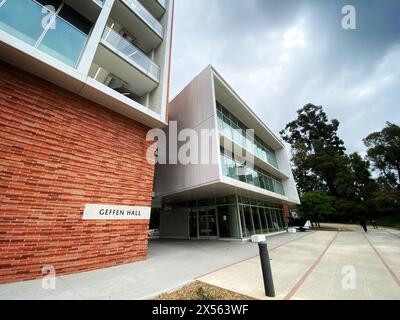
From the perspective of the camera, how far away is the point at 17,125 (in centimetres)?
498

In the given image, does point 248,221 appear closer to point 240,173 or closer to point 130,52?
point 240,173

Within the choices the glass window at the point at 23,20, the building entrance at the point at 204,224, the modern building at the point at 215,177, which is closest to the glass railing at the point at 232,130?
the modern building at the point at 215,177

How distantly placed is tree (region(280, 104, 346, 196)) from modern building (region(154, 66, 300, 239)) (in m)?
29.4

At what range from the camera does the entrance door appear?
44.7 ft

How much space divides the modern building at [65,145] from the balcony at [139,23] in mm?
424

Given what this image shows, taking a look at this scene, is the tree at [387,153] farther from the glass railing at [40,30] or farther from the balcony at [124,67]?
the glass railing at [40,30]

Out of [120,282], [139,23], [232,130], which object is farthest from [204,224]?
[139,23]

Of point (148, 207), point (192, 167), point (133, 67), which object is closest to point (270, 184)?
point (192, 167)

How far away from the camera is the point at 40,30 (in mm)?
5570

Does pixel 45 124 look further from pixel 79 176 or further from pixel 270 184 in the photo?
pixel 270 184

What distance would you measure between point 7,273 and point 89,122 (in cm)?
455

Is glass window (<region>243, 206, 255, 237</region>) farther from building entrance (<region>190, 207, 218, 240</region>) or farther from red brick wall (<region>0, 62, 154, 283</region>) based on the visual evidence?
red brick wall (<region>0, 62, 154, 283</region>)

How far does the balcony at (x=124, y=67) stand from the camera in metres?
7.52
